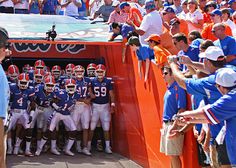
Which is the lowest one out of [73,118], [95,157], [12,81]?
[95,157]

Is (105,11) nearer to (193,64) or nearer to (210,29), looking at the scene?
(210,29)

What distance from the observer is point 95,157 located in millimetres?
9758

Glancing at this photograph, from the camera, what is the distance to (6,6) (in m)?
13.1

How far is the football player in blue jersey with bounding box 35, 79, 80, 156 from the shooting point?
9.92 metres

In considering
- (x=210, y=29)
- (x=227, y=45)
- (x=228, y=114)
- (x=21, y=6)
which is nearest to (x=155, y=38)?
(x=210, y=29)

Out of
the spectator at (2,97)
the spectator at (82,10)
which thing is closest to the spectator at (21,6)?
the spectator at (82,10)

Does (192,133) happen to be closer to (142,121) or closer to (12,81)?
(142,121)

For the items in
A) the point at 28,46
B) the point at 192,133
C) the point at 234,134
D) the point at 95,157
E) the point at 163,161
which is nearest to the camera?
the point at 234,134

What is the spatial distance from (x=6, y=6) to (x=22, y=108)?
4.25 m

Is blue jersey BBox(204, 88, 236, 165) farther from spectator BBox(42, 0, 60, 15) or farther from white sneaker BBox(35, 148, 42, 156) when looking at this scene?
spectator BBox(42, 0, 60, 15)

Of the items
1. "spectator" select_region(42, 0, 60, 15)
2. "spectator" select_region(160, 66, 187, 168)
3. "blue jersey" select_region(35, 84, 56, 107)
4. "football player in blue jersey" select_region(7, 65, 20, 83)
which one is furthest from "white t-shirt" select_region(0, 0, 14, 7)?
"spectator" select_region(160, 66, 187, 168)

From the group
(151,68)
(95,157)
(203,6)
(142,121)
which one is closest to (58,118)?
(95,157)

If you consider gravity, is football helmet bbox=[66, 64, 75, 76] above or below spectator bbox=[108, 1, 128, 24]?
below

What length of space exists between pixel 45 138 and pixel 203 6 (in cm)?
412
